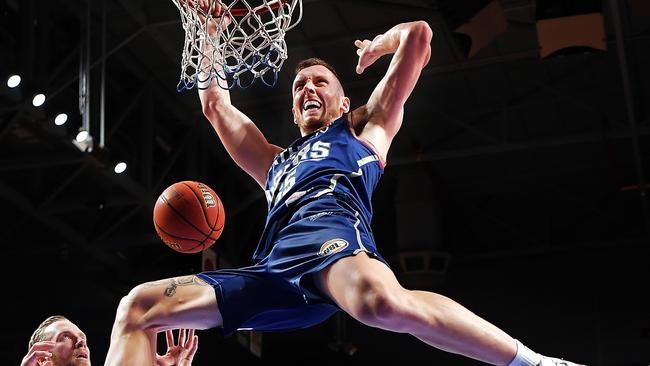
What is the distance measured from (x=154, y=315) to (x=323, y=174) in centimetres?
90

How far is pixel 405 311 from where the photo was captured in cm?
365

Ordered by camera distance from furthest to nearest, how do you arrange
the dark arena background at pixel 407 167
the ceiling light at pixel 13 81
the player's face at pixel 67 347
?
the dark arena background at pixel 407 167
the ceiling light at pixel 13 81
the player's face at pixel 67 347

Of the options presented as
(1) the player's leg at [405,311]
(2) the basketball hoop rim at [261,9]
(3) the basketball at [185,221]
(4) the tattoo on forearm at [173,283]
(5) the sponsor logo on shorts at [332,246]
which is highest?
(2) the basketball hoop rim at [261,9]

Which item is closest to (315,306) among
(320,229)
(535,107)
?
(320,229)

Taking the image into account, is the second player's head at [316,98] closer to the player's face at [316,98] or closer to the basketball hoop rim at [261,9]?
the player's face at [316,98]

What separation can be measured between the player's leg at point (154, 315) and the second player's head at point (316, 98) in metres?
0.99

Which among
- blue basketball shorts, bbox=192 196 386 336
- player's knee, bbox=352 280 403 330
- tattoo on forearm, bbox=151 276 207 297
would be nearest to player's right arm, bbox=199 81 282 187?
blue basketball shorts, bbox=192 196 386 336

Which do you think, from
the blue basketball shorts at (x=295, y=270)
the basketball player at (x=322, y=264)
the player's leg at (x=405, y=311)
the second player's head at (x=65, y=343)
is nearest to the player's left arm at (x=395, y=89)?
the basketball player at (x=322, y=264)

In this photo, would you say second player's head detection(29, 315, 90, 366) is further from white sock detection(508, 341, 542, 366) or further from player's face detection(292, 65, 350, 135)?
white sock detection(508, 341, 542, 366)

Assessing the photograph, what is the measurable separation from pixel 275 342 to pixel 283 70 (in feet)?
18.6

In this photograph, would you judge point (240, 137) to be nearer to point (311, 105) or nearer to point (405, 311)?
point (311, 105)

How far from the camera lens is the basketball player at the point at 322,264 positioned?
12.2ft

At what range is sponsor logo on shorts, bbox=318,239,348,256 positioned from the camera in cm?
383

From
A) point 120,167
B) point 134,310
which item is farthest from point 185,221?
point 120,167
